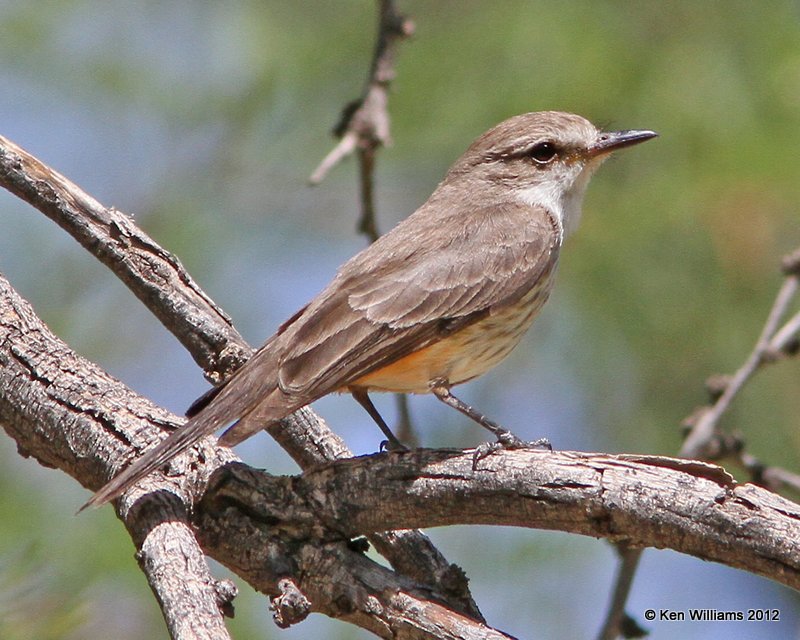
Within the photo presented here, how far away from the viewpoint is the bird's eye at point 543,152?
6.39 m

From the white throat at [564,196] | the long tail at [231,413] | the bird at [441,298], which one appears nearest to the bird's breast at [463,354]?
the bird at [441,298]

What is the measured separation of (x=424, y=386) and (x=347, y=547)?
117cm

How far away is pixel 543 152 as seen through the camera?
21.2 feet

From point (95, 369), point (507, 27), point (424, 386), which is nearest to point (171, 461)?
point (95, 369)

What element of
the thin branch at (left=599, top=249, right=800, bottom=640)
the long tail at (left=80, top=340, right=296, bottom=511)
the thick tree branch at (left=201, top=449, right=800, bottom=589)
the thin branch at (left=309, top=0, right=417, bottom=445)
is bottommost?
the thick tree branch at (left=201, top=449, right=800, bottom=589)

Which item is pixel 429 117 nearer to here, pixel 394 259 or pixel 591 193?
pixel 591 193

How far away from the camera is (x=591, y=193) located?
6.80 meters

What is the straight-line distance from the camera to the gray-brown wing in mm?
4922

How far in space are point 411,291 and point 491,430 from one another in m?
0.76

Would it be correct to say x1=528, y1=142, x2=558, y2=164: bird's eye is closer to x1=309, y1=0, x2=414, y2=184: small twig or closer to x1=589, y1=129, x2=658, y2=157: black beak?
x1=589, y1=129, x2=658, y2=157: black beak

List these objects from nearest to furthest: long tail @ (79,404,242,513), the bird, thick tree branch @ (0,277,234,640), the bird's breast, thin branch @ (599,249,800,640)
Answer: long tail @ (79,404,242,513) < thick tree branch @ (0,277,234,640) < the bird < the bird's breast < thin branch @ (599,249,800,640)

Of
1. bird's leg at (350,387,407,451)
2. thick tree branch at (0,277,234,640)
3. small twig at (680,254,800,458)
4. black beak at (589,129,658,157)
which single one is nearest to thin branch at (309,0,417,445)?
bird's leg at (350,387,407,451)

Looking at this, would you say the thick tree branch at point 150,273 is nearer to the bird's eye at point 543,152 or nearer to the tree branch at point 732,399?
the tree branch at point 732,399

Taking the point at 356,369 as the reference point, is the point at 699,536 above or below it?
below
